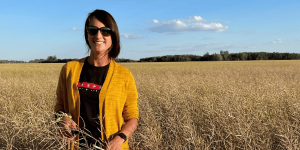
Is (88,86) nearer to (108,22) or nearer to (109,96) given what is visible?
(109,96)

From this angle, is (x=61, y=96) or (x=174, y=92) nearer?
(x=61, y=96)

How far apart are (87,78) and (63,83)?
239 mm

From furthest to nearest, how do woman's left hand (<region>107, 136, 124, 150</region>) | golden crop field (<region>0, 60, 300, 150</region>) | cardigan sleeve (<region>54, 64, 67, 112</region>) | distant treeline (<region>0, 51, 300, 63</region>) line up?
distant treeline (<region>0, 51, 300, 63</region>) → golden crop field (<region>0, 60, 300, 150</region>) → cardigan sleeve (<region>54, 64, 67, 112</region>) → woman's left hand (<region>107, 136, 124, 150</region>)

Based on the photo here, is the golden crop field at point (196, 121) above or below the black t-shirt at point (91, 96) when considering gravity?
below

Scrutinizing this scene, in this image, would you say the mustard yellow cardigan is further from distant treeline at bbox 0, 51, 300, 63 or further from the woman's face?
distant treeline at bbox 0, 51, 300, 63

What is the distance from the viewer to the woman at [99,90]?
172 centimetres

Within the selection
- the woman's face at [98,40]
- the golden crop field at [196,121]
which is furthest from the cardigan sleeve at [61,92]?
the woman's face at [98,40]

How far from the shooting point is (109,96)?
5.65ft

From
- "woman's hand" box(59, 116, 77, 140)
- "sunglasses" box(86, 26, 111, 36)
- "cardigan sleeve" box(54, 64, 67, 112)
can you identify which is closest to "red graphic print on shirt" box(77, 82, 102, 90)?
"cardigan sleeve" box(54, 64, 67, 112)

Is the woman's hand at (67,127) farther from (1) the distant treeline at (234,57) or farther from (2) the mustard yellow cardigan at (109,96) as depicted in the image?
(1) the distant treeline at (234,57)

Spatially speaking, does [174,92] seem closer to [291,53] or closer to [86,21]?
[86,21]

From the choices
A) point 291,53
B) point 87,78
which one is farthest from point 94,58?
point 291,53

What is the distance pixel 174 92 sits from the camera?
4992 mm

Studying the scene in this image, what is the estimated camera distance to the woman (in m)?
1.72
